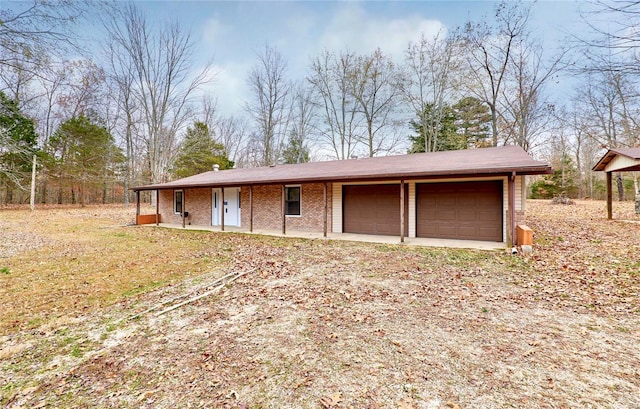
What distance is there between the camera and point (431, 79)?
21.0 meters

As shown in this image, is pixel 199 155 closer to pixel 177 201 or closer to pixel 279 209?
pixel 177 201

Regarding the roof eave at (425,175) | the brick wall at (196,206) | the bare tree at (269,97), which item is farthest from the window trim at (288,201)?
the bare tree at (269,97)

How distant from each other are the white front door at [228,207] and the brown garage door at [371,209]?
5555 millimetres

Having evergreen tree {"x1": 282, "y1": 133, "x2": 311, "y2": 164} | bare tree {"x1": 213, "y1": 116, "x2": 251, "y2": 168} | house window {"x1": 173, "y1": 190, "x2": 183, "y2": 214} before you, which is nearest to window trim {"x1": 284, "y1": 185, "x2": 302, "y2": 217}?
house window {"x1": 173, "y1": 190, "x2": 183, "y2": 214}

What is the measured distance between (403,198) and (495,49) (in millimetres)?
14671

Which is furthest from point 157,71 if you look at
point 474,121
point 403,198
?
point 474,121

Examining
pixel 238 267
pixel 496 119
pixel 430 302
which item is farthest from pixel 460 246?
pixel 496 119

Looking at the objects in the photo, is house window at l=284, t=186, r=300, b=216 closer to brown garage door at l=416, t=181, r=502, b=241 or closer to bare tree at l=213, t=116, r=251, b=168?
brown garage door at l=416, t=181, r=502, b=241

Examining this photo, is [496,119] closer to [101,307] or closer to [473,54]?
[473,54]

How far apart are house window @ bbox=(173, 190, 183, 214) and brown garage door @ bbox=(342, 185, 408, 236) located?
381 inches

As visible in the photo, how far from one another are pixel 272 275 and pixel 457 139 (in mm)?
20772

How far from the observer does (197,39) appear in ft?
76.4

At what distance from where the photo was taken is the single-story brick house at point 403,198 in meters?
8.79

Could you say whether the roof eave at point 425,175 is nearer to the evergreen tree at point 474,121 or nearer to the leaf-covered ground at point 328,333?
the leaf-covered ground at point 328,333
